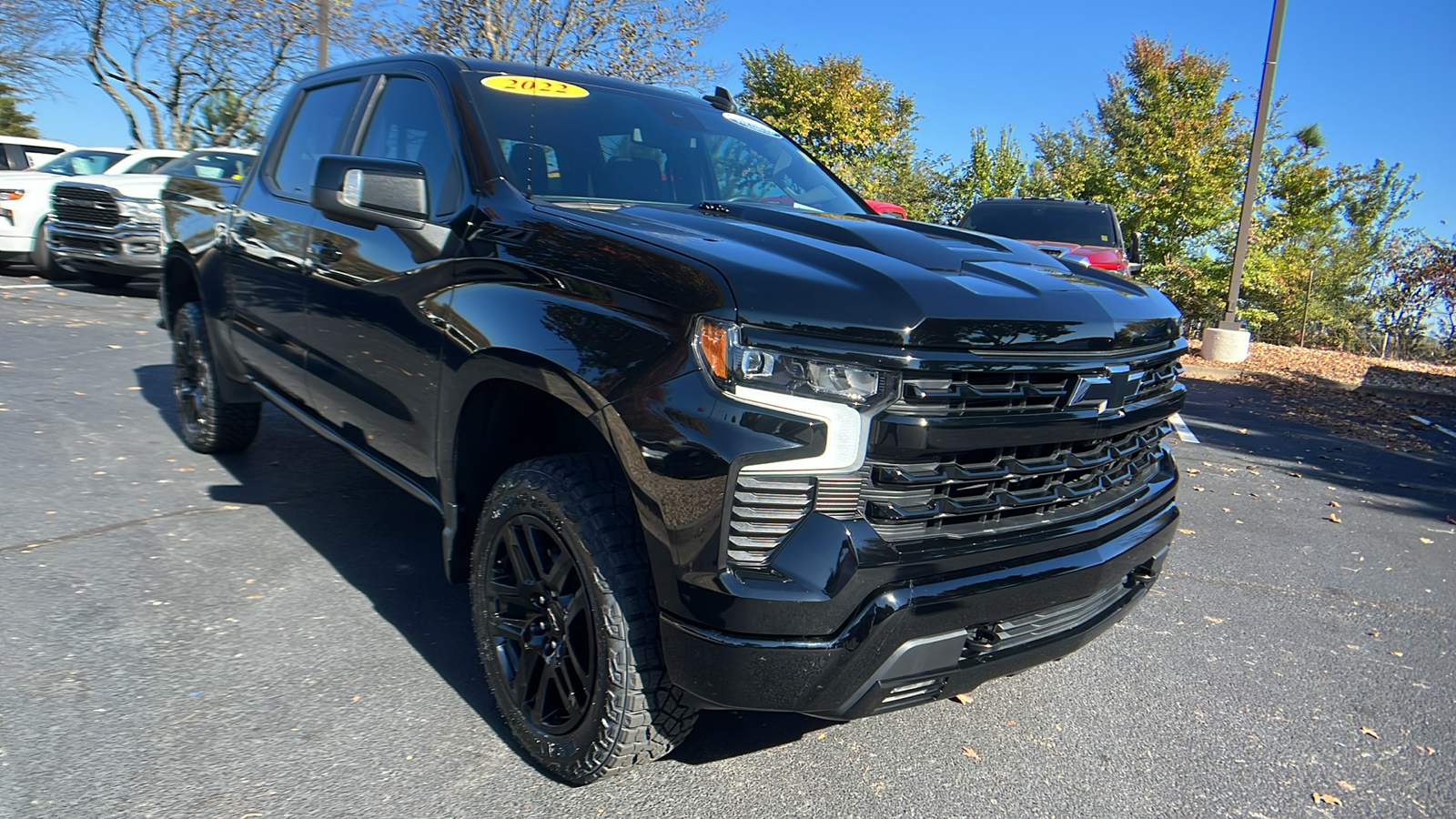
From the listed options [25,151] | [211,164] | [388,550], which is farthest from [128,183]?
[388,550]

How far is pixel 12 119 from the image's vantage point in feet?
132

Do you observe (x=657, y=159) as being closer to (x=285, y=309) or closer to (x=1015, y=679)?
(x=285, y=309)

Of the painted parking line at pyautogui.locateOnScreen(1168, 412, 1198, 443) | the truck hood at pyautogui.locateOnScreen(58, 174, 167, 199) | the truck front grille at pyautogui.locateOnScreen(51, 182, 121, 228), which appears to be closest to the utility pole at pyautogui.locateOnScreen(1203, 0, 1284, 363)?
the painted parking line at pyautogui.locateOnScreen(1168, 412, 1198, 443)

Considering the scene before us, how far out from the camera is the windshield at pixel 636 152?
301 centimetres

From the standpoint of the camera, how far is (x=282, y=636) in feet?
10.6

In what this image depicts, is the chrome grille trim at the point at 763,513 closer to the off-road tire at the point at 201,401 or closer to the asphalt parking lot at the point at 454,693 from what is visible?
the asphalt parking lot at the point at 454,693

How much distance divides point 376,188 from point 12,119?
48168 mm

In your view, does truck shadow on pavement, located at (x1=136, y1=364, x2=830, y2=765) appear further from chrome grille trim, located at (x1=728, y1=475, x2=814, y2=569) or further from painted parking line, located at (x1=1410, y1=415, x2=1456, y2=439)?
painted parking line, located at (x1=1410, y1=415, x2=1456, y2=439)

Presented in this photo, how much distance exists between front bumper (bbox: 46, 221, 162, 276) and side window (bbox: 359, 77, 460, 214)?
988cm

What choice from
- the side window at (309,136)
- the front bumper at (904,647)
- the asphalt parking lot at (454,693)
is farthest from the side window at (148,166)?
the front bumper at (904,647)

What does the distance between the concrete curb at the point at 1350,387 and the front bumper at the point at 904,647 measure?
11271 millimetres

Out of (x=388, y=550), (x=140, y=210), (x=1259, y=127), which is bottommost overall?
(x=388, y=550)

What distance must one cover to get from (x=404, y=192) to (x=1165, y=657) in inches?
119

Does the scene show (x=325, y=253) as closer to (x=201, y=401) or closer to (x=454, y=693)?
(x=454, y=693)
